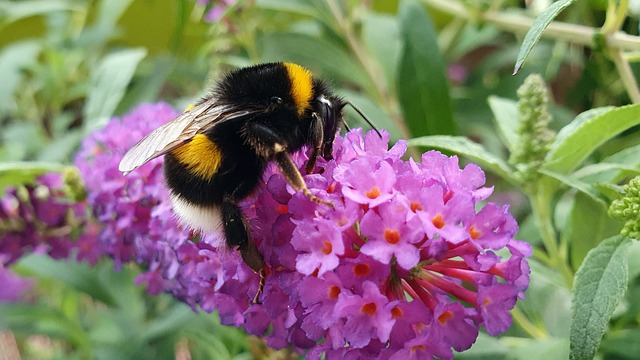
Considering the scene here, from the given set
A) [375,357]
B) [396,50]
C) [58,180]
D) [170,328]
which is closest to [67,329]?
[170,328]

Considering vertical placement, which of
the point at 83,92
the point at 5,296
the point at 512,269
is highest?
the point at 512,269

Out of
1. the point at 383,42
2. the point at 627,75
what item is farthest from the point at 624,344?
the point at 383,42

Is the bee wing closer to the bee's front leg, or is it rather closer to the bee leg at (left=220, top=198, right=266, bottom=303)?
the bee's front leg

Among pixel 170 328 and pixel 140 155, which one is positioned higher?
pixel 140 155

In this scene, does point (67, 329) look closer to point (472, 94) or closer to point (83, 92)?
point (83, 92)

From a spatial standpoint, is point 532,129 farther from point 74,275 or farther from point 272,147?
point 74,275

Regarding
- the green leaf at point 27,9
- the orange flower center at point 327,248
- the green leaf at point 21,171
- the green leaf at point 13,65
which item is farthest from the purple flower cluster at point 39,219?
the orange flower center at point 327,248

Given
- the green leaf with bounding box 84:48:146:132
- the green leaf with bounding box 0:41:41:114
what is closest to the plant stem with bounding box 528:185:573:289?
the green leaf with bounding box 84:48:146:132
